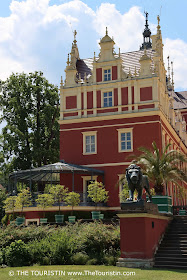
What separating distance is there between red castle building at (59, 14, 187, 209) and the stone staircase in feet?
38.6

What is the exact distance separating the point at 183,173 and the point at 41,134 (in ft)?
66.8

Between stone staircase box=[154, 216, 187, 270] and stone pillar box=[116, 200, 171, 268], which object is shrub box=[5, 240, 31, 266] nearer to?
stone pillar box=[116, 200, 171, 268]

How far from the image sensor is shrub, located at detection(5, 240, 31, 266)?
16.5 meters

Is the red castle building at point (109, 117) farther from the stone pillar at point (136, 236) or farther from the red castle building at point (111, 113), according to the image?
the stone pillar at point (136, 236)

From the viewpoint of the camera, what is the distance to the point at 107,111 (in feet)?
107

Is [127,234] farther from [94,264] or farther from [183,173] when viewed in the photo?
[183,173]

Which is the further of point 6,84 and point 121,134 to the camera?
point 6,84

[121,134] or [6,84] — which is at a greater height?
[6,84]

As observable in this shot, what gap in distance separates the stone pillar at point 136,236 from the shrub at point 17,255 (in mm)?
3907

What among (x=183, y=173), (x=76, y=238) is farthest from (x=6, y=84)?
(x=76, y=238)

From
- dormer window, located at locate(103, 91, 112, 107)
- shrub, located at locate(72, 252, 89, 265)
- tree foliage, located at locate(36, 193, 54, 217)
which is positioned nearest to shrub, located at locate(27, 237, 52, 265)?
shrub, located at locate(72, 252, 89, 265)

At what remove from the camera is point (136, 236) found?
15.6m

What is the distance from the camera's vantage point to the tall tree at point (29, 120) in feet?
131

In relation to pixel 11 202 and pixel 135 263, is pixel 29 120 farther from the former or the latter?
pixel 135 263
